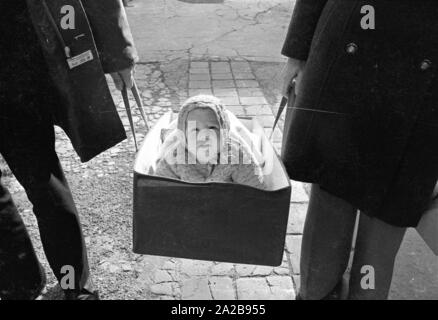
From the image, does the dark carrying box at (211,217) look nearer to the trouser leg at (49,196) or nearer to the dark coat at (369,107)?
the dark coat at (369,107)

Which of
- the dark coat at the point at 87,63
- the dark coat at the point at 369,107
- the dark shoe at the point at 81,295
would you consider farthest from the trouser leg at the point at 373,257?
the dark shoe at the point at 81,295

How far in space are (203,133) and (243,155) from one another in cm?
16

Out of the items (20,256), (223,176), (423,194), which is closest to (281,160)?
(223,176)

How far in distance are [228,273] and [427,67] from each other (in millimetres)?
1381

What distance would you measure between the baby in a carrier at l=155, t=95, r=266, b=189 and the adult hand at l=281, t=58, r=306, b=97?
0.95 ft

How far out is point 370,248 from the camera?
1541mm

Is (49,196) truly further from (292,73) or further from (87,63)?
(292,73)

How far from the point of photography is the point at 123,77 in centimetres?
163

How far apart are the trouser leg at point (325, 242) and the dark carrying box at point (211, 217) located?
29 centimetres

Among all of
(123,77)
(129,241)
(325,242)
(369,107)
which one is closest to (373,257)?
(325,242)

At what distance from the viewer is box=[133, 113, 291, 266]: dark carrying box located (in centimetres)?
129

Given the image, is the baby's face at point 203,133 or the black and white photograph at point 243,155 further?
the baby's face at point 203,133

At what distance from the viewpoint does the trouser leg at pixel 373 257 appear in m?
1.50

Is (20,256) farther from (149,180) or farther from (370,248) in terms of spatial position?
(370,248)
